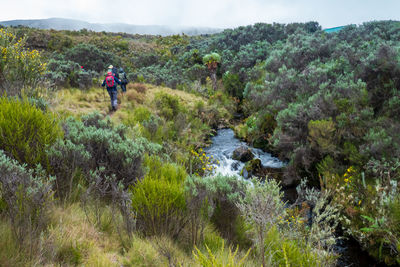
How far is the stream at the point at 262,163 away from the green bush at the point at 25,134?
9.19 ft

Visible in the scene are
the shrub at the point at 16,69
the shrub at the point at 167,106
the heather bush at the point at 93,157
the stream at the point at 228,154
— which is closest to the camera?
the heather bush at the point at 93,157

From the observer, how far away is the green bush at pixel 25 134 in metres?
2.95

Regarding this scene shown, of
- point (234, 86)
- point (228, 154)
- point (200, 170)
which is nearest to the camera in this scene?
point (200, 170)

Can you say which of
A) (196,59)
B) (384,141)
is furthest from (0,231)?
(196,59)

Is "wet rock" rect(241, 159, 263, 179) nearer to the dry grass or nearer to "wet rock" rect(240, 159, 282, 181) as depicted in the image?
"wet rock" rect(240, 159, 282, 181)

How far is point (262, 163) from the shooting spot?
9.12 m

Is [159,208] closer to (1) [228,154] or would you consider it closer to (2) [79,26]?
(1) [228,154]

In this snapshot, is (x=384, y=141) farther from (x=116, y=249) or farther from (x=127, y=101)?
(x=127, y=101)

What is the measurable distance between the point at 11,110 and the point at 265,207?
336 cm

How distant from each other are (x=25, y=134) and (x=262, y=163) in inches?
306

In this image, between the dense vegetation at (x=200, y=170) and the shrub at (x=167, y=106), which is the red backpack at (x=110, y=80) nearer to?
the dense vegetation at (x=200, y=170)

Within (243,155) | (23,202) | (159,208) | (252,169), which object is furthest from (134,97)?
(23,202)

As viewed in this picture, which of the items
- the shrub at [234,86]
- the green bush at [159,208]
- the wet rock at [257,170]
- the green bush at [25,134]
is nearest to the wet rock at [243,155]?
the wet rock at [257,170]

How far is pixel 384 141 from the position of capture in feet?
19.4
